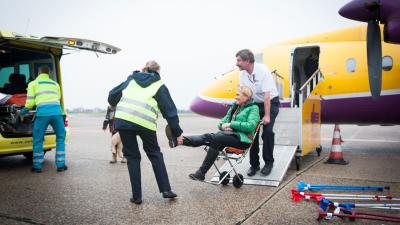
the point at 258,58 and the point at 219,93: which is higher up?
the point at 258,58

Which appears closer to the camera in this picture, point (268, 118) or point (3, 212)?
point (3, 212)

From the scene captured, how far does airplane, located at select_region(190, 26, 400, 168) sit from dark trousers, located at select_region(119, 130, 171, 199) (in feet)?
13.7

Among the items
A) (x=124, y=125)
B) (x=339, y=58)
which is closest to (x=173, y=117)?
(x=124, y=125)

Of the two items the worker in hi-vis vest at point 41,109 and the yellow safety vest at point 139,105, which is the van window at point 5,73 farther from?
the yellow safety vest at point 139,105

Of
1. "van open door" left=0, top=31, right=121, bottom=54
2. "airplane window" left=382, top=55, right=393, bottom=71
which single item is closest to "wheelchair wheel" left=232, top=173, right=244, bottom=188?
"van open door" left=0, top=31, right=121, bottom=54

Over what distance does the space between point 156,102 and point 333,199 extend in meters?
2.28

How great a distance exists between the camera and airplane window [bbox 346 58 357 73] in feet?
27.2

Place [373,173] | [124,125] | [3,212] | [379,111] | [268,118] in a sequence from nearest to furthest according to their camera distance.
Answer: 1. [3,212]
2. [124,125]
3. [268,118]
4. [373,173]
5. [379,111]

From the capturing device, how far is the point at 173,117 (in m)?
3.83

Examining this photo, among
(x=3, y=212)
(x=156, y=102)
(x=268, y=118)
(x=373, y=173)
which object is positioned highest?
(x=156, y=102)

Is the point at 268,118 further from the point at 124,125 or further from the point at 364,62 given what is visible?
the point at 364,62

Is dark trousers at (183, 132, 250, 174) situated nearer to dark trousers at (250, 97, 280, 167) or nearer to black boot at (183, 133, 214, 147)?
black boot at (183, 133, 214, 147)

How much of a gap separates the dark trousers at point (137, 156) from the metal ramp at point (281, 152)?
1085 mm

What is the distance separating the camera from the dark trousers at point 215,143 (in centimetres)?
429
